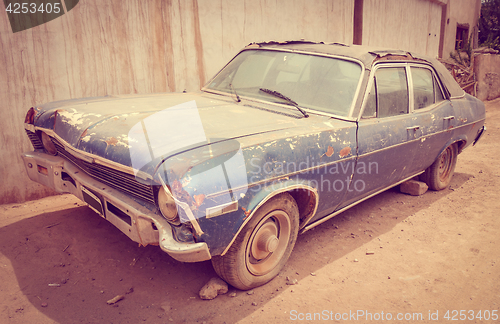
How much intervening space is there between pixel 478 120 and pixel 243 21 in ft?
11.9

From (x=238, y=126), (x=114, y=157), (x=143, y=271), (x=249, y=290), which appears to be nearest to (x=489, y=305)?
(x=249, y=290)

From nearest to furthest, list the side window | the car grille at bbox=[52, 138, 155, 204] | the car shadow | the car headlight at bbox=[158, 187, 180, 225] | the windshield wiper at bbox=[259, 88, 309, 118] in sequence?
the car headlight at bbox=[158, 187, 180, 225], the car grille at bbox=[52, 138, 155, 204], the car shadow, the windshield wiper at bbox=[259, 88, 309, 118], the side window

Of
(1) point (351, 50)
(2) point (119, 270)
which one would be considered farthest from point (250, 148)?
(1) point (351, 50)

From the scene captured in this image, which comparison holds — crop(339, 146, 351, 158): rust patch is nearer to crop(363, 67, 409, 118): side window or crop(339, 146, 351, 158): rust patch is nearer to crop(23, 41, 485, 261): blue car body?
crop(23, 41, 485, 261): blue car body

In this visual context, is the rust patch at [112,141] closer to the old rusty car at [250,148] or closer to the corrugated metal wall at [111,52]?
the old rusty car at [250,148]

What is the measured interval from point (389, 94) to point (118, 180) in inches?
97.0

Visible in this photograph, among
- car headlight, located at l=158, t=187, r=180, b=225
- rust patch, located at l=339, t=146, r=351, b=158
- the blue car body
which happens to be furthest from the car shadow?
rust patch, located at l=339, t=146, r=351, b=158

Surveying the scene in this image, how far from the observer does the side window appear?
123 inches

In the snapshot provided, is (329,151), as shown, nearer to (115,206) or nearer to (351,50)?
(351,50)

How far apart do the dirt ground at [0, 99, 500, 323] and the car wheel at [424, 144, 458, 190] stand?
2.32 feet

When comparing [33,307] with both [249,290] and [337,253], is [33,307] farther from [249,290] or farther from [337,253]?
[337,253]

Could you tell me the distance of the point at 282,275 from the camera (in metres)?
2.75

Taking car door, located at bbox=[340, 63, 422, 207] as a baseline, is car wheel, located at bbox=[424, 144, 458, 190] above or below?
below

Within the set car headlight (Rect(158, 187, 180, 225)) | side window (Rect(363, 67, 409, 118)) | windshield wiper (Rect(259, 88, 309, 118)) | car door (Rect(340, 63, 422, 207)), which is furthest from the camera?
side window (Rect(363, 67, 409, 118))
